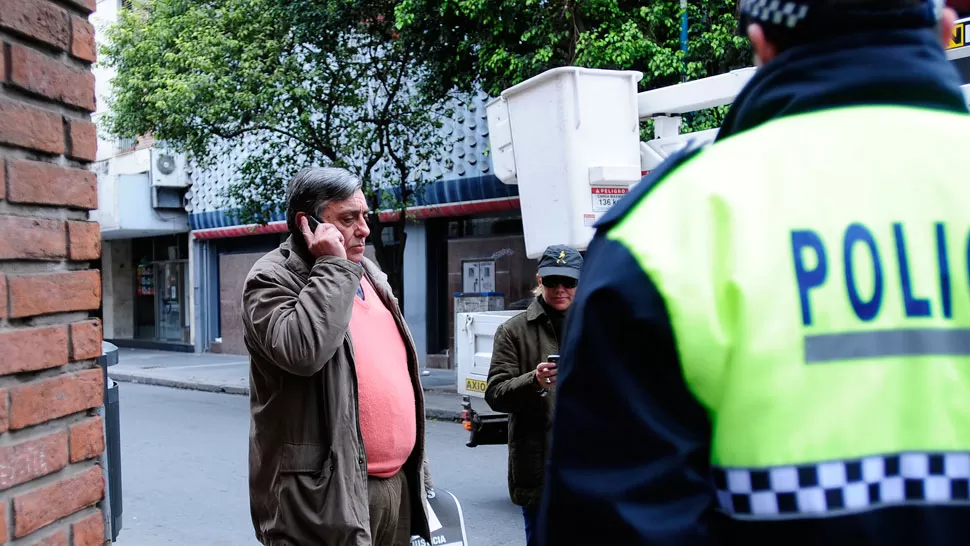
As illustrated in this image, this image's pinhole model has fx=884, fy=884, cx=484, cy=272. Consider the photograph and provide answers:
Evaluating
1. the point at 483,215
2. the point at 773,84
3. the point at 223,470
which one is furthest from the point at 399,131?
the point at 773,84

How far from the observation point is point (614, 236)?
3.59 feet

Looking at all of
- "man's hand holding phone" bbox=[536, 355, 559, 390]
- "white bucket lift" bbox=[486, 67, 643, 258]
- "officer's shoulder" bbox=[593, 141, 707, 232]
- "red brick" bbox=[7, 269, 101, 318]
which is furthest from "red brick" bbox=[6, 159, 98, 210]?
"white bucket lift" bbox=[486, 67, 643, 258]

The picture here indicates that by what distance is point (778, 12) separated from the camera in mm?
1134

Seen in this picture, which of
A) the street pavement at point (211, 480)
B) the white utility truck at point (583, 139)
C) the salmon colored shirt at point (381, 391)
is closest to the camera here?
the salmon colored shirt at point (381, 391)

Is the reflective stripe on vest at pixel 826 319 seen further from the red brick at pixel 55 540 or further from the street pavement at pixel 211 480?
the street pavement at pixel 211 480

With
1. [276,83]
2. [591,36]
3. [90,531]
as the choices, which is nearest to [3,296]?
[90,531]

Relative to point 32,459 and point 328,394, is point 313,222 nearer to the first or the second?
point 328,394

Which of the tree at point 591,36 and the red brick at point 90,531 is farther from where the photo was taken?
the tree at point 591,36

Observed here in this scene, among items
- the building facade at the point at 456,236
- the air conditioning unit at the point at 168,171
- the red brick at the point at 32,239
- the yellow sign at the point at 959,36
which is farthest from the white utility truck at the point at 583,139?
the air conditioning unit at the point at 168,171

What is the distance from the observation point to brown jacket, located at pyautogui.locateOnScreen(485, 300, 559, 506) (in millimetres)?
3814

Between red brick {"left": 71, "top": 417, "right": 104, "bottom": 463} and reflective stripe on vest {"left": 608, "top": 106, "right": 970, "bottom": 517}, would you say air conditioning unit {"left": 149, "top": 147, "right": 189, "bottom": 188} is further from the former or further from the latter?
reflective stripe on vest {"left": 608, "top": 106, "right": 970, "bottom": 517}

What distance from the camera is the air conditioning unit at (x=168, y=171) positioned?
21656mm

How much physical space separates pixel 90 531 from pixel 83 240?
689 mm

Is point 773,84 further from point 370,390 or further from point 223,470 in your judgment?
point 223,470
